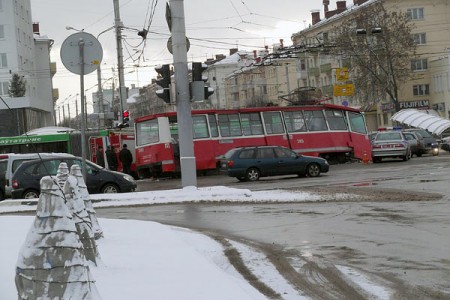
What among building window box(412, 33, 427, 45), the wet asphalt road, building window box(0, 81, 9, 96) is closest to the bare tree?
building window box(412, 33, 427, 45)

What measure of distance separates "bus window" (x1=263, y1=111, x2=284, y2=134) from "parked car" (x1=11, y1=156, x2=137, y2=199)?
1425cm

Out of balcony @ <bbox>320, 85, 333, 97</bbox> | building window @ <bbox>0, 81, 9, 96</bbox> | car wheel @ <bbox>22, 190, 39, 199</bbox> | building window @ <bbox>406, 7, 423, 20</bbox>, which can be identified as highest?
building window @ <bbox>406, 7, 423, 20</bbox>

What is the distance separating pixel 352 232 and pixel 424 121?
44.1m

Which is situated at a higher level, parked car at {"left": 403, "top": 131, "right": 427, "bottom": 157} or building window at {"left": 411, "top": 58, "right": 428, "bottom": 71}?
building window at {"left": 411, "top": 58, "right": 428, "bottom": 71}

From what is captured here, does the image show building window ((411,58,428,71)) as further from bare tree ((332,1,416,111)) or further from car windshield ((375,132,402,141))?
car windshield ((375,132,402,141))

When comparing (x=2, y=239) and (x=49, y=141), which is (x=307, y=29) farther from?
(x=2, y=239)

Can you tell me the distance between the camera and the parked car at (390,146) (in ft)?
129

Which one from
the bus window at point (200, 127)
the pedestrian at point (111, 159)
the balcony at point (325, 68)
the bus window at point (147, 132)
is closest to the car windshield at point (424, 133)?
the bus window at point (200, 127)

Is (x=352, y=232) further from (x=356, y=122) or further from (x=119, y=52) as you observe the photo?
(x=119, y=52)

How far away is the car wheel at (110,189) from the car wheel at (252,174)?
23.6 feet

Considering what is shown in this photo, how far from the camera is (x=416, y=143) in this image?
152ft

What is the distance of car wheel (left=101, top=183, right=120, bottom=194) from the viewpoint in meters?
24.2

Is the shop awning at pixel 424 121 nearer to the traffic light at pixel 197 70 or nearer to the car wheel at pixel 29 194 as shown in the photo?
the traffic light at pixel 197 70

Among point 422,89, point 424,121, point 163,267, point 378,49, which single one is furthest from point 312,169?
point 422,89
